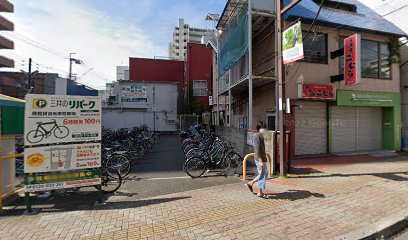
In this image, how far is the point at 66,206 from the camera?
15.1 ft

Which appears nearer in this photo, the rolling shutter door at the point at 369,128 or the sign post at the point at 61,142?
the sign post at the point at 61,142

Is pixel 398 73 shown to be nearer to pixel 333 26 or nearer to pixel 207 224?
pixel 333 26

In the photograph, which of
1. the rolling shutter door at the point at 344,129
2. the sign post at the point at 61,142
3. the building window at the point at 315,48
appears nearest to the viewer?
the sign post at the point at 61,142

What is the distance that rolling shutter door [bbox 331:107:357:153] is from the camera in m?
10.6

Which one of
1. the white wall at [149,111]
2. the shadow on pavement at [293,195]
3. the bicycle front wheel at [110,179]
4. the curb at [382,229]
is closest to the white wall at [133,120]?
the white wall at [149,111]

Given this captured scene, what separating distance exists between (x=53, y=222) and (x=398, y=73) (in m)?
16.5

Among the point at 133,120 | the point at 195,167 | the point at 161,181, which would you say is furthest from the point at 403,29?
the point at 133,120

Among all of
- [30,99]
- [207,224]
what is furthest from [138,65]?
[207,224]

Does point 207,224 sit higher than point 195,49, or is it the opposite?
point 195,49

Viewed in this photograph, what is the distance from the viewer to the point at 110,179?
557cm

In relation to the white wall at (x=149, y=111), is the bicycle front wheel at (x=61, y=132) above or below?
below

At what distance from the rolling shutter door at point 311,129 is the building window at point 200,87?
64.6 ft

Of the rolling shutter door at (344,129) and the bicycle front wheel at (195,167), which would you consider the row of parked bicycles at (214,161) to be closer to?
the bicycle front wheel at (195,167)

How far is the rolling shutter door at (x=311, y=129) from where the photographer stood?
9.91 metres
